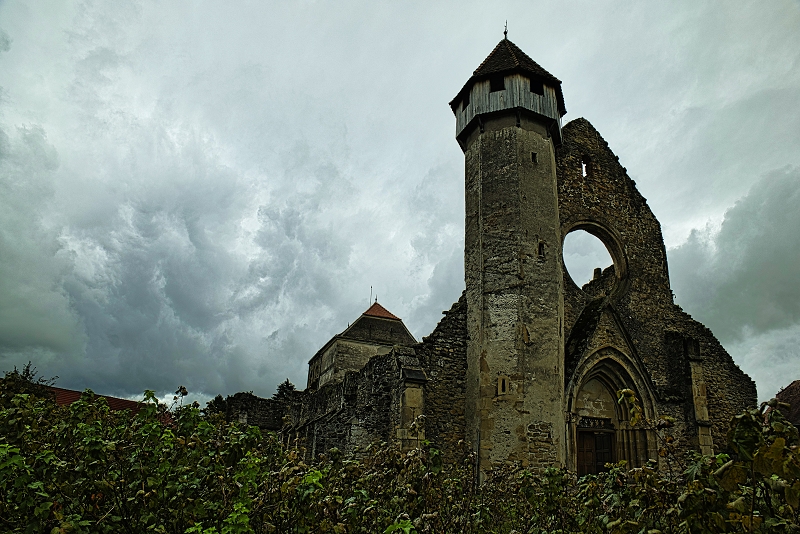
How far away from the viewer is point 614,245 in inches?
664

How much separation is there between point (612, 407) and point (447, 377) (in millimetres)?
4546

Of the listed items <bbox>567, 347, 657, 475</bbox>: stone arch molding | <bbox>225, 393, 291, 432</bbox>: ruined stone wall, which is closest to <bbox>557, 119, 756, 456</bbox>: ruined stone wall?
A: <bbox>567, 347, 657, 475</bbox>: stone arch molding

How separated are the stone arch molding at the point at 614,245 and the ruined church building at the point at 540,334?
0.16 ft

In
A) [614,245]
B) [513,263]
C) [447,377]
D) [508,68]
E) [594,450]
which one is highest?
[508,68]

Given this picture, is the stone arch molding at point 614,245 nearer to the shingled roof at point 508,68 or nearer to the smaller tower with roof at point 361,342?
the shingled roof at point 508,68

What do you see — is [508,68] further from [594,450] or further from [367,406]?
[594,450]

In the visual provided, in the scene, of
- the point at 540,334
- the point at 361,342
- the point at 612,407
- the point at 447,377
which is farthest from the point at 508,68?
the point at 361,342

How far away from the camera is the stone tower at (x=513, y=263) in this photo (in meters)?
12.1

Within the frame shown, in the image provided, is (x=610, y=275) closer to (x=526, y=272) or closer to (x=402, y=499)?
(x=526, y=272)

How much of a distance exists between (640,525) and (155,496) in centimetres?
326

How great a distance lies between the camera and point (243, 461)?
4230mm

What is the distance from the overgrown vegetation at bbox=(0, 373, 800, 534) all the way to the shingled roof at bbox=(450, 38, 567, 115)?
12319 mm

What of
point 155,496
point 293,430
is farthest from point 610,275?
point 155,496

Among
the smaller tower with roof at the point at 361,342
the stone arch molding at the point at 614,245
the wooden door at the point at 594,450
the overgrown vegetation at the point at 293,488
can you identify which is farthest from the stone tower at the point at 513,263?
the smaller tower with roof at the point at 361,342
